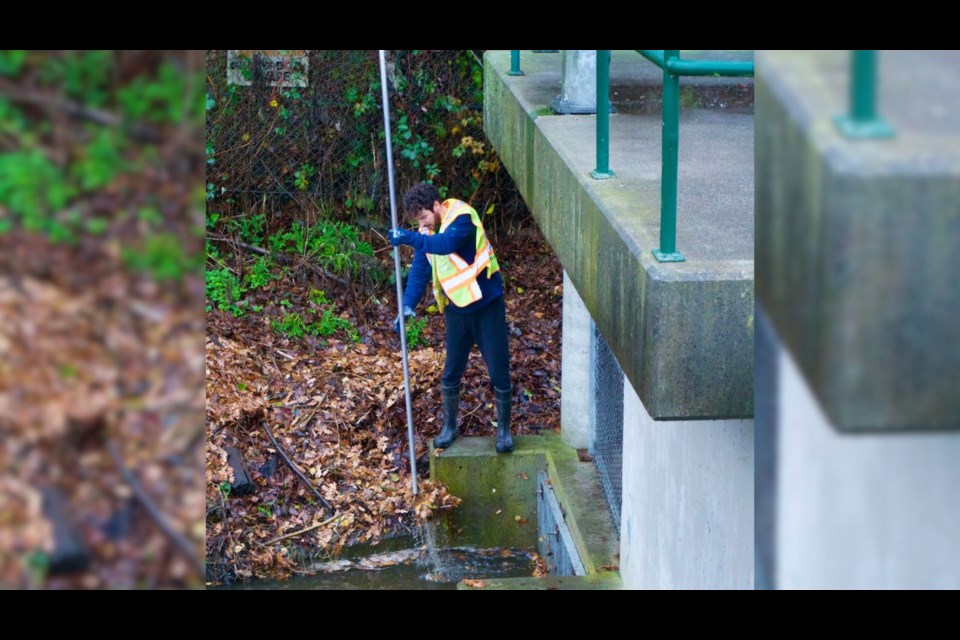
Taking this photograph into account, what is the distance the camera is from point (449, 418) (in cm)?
852

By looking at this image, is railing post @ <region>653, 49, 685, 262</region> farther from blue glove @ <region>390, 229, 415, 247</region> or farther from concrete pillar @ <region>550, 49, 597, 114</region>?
blue glove @ <region>390, 229, 415, 247</region>

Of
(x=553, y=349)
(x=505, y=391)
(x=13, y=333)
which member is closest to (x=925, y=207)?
(x=13, y=333)

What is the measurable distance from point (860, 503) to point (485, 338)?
6592 millimetres

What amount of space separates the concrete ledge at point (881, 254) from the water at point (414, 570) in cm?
644

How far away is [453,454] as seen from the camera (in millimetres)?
8461

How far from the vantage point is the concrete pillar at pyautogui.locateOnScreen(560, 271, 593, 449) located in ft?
27.2

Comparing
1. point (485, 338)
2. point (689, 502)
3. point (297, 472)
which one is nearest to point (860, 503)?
point (689, 502)

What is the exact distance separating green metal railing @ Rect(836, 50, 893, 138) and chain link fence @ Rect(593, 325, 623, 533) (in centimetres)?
561

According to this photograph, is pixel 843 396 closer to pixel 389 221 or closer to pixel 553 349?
pixel 553 349

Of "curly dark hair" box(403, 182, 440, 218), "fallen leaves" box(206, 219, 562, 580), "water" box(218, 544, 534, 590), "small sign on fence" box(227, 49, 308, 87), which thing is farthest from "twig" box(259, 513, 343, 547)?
"small sign on fence" box(227, 49, 308, 87)

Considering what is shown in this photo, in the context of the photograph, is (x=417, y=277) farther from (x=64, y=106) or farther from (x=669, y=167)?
(x=64, y=106)

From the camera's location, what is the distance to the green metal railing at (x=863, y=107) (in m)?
1.13

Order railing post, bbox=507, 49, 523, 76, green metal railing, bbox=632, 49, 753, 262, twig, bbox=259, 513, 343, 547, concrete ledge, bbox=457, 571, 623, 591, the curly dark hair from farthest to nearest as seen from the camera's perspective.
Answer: twig, bbox=259, 513, 343, 547 < the curly dark hair < railing post, bbox=507, 49, 523, 76 < concrete ledge, bbox=457, 571, 623, 591 < green metal railing, bbox=632, 49, 753, 262

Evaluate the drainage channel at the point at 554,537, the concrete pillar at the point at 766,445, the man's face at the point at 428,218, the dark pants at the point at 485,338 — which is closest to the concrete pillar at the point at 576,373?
the drainage channel at the point at 554,537
